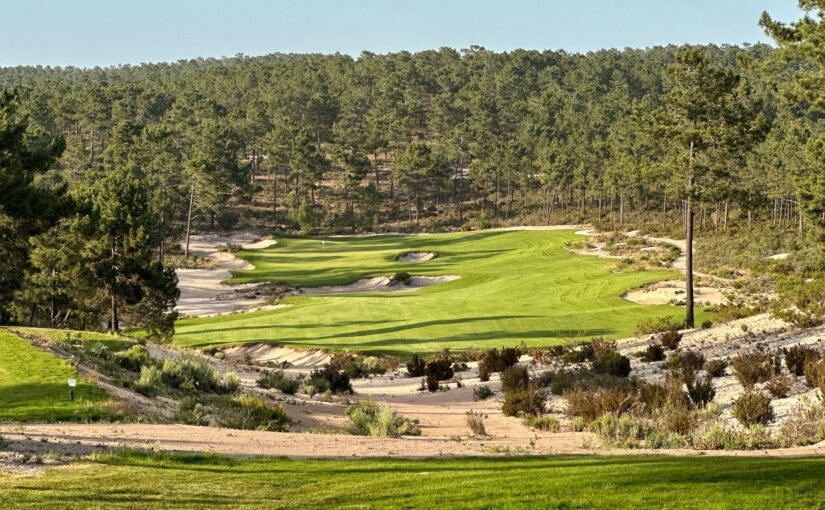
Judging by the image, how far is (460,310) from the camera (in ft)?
142

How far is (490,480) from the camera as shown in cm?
1059

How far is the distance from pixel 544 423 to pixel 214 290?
5111 centimetres

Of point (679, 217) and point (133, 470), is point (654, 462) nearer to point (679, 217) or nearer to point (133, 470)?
point (133, 470)

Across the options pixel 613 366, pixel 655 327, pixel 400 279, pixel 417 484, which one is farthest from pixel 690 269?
pixel 400 279

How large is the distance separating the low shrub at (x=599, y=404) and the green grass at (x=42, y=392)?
989 cm

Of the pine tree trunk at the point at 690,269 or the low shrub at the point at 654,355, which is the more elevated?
the pine tree trunk at the point at 690,269

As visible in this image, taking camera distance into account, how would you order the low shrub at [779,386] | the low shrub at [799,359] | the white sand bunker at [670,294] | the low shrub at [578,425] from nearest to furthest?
the low shrub at [578,425] < the low shrub at [779,386] < the low shrub at [799,359] < the white sand bunker at [670,294]

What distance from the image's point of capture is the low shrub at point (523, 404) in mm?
20266

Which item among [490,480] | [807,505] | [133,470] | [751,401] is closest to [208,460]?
[133,470]

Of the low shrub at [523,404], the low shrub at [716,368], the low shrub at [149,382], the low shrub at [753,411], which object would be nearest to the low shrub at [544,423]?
the low shrub at [523,404]

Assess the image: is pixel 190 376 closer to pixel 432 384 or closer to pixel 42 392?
pixel 42 392

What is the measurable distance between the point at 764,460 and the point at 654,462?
154 centimetres

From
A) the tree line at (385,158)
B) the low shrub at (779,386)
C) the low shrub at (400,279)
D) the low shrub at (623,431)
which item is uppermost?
the tree line at (385,158)

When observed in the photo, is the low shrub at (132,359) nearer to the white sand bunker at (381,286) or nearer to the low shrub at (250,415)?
the low shrub at (250,415)
